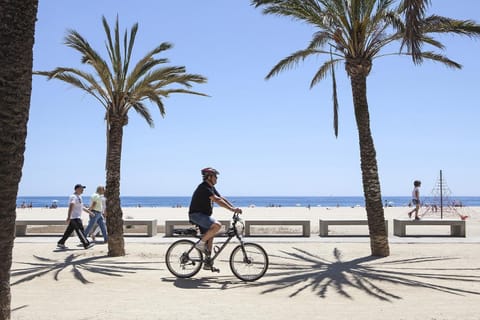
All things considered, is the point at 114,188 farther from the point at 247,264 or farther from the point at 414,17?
the point at 414,17

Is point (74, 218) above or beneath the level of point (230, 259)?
above

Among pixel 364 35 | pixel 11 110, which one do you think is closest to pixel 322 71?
pixel 364 35

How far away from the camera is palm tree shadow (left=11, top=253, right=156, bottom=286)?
27.9 ft

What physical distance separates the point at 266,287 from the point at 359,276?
199cm

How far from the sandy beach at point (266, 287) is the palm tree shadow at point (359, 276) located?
17 millimetres

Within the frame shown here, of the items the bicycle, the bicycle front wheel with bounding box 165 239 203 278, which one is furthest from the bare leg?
the bicycle front wheel with bounding box 165 239 203 278

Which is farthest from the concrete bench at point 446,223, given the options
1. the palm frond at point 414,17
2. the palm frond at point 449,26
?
the palm frond at point 414,17

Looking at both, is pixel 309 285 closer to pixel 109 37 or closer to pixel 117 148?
pixel 117 148

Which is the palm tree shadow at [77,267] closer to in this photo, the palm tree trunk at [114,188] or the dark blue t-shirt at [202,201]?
the palm tree trunk at [114,188]

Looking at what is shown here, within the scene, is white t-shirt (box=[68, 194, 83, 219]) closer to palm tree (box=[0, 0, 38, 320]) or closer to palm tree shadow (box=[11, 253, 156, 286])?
palm tree shadow (box=[11, 253, 156, 286])

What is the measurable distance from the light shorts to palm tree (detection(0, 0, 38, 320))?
4.14 m

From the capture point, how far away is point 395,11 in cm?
1101

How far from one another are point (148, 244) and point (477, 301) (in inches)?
374

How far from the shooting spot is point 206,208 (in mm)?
8094
